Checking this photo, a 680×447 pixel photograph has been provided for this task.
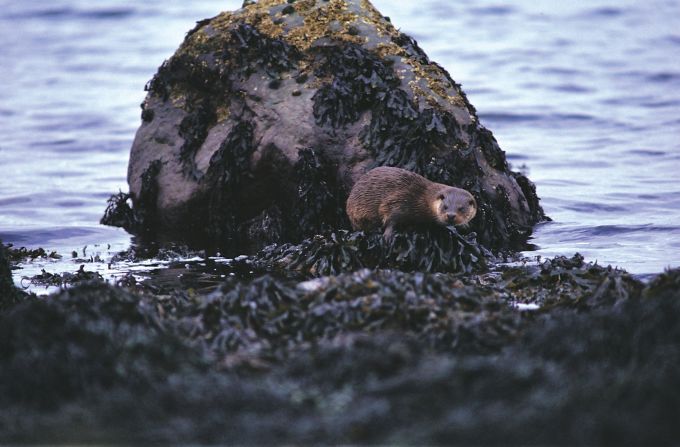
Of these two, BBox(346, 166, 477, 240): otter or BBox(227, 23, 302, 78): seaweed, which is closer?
BBox(346, 166, 477, 240): otter

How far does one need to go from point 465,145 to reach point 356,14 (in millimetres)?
1700

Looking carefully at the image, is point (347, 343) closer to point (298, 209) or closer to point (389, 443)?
point (389, 443)

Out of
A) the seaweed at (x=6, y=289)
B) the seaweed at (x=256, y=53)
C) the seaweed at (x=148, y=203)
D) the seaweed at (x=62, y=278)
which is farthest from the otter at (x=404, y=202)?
the seaweed at (x=6, y=289)

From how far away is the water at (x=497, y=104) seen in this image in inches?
380

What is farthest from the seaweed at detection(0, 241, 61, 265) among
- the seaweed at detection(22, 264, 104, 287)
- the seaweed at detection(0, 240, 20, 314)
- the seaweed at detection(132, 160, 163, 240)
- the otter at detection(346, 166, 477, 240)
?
the otter at detection(346, 166, 477, 240)

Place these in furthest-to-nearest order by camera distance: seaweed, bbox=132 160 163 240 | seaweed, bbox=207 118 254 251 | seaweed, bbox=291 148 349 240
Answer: seaweed, bbox=132 160 163 240 → seaweed, bbox=207 118 254 251 → seaweed, bbox=291 148 349 240

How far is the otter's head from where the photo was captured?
7395mm

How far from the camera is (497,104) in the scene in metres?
16.0

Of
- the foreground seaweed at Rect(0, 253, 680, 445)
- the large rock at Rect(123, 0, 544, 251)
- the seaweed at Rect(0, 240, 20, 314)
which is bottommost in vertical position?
the foreground seaweed at Rect(0, 253, 680, 445)

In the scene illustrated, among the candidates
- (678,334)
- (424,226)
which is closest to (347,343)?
(678,334)

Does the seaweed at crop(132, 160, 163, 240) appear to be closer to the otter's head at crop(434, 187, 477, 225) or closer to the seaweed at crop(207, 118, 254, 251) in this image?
the seaweed at crop(207, 118, 254, 251)

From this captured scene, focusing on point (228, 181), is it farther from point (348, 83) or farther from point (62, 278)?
point (62, 278)

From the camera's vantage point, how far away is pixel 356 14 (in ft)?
30.3

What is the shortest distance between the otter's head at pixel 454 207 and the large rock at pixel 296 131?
0.84m
